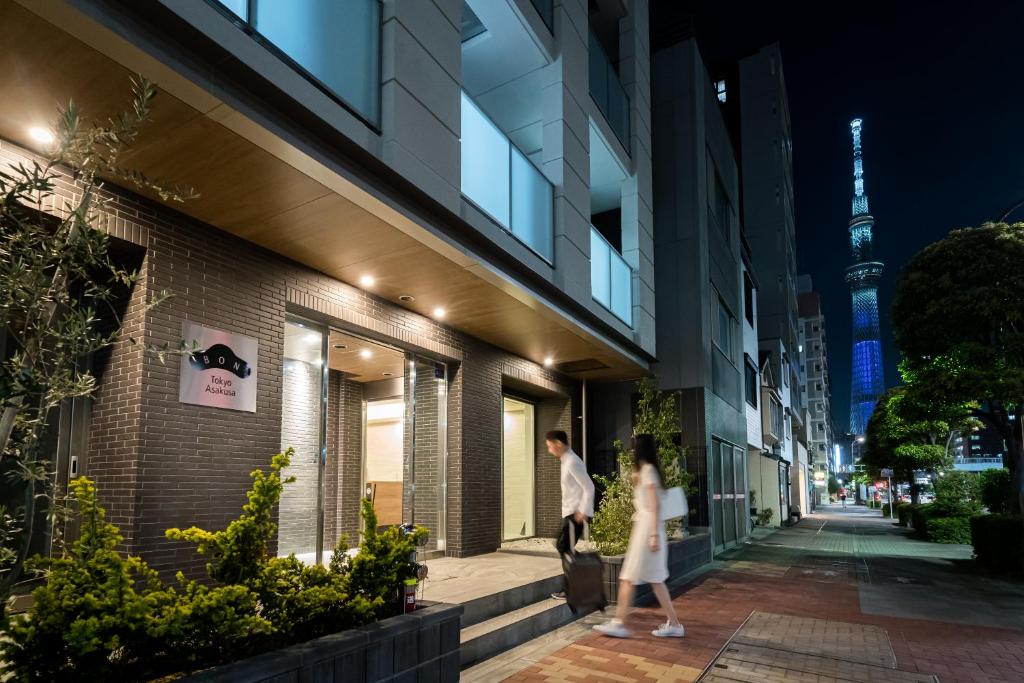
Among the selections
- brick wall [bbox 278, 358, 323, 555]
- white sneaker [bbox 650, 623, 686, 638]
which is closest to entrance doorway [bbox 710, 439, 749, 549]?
white sneaker [bbox 650, 623, 686, 638]

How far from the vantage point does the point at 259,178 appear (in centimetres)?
589

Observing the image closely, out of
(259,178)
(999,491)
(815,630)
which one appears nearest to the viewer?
(259,178)

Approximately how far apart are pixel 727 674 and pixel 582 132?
869cm

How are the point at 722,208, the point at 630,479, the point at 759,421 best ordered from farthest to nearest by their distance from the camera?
the point at 759,421 < the point at 722,208 < the point at 630,479

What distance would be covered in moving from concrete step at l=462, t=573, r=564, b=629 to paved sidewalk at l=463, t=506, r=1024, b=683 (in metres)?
0.51

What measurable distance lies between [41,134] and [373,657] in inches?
184

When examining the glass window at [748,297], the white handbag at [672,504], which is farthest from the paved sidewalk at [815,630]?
the glass window at [748,297]

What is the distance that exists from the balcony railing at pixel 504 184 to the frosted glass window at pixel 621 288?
3003mm

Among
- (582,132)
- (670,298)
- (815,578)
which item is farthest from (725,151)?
(815,578)

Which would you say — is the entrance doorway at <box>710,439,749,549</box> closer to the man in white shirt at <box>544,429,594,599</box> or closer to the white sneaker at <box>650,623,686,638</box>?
the white sneaker at <box>650,623,686,638</box>

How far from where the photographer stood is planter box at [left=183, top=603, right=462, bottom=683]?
376cm

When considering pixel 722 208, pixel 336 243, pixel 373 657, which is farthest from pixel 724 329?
pixel 373 657

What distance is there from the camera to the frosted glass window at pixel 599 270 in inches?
482

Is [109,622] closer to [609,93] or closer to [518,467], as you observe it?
[518,467]
